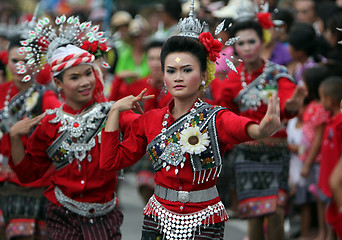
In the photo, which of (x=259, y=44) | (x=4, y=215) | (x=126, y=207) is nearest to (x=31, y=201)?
(x=4, y=215)

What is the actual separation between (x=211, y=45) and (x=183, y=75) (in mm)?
270

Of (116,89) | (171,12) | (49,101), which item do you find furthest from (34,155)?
(171,12)

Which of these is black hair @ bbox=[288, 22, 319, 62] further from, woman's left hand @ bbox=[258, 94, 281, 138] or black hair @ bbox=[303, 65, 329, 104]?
woman's left hand @ bbox=[258, 94, 281, 138]

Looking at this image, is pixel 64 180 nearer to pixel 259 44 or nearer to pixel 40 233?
pixel 40 233

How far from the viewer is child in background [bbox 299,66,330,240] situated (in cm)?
741

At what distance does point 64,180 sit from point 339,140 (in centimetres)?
225

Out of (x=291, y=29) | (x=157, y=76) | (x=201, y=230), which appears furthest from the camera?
(x=291, y=29)

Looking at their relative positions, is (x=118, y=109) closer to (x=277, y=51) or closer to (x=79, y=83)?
(x=79, y=83)

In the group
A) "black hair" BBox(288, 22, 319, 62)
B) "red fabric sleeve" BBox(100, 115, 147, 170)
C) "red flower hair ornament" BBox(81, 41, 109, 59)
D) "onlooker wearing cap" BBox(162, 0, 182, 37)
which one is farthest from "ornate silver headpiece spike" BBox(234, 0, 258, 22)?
"onlooker wearing cap" BBox(162, 0, 182, 37)

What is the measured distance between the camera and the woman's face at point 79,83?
5.21m

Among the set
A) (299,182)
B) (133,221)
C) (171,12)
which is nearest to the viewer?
(299,182)

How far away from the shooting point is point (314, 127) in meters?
7.51

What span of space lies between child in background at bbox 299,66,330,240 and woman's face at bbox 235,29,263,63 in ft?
3.93

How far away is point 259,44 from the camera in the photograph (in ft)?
21.7
